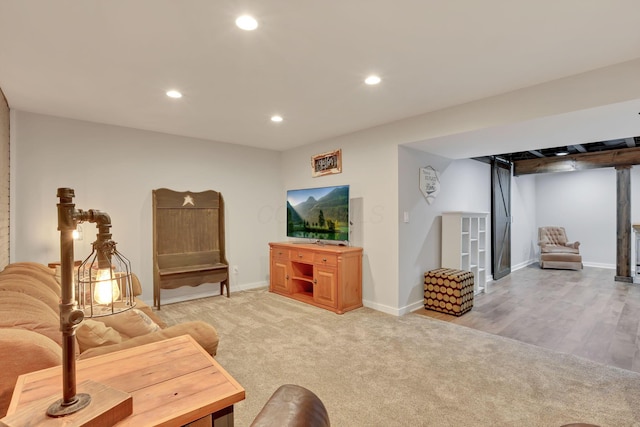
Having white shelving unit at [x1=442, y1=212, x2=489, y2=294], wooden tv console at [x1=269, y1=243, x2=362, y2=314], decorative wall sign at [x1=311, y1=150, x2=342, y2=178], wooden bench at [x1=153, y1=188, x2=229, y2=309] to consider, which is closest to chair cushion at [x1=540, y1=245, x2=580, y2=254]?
white shelving unit at [x1=442, y1=212, x2=489, y2=294]

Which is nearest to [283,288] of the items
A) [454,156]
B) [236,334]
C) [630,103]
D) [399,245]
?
[236,334]

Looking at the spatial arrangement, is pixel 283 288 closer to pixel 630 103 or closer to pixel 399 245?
pixel 399 245

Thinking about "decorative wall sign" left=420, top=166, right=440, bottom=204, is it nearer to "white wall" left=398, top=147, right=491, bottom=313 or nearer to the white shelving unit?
"white wall" left=398, top=147, right=491, bottom=313

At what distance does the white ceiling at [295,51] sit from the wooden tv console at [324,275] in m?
1.82

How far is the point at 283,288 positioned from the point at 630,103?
4.33 m

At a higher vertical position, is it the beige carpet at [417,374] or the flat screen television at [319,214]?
the flat screen television at [319,214]

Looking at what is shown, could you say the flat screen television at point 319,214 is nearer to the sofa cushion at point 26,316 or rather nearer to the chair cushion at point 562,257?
the sofa cushion at point 26,316

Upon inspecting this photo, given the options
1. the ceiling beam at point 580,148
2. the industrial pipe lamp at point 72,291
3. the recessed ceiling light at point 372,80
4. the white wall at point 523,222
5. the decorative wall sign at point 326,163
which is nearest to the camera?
the industrial pipe lamp at point 72,291

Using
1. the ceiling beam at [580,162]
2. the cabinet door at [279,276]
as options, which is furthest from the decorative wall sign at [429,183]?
the ceiling beam at [580,162]

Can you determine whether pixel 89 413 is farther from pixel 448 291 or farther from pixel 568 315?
pixel 568 315

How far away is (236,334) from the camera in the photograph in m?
3.32

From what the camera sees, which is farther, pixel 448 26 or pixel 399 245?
pixel 399 245

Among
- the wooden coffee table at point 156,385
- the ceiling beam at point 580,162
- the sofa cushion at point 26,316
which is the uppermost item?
the ceiling beam at point 580,162

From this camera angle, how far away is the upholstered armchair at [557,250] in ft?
23.1
